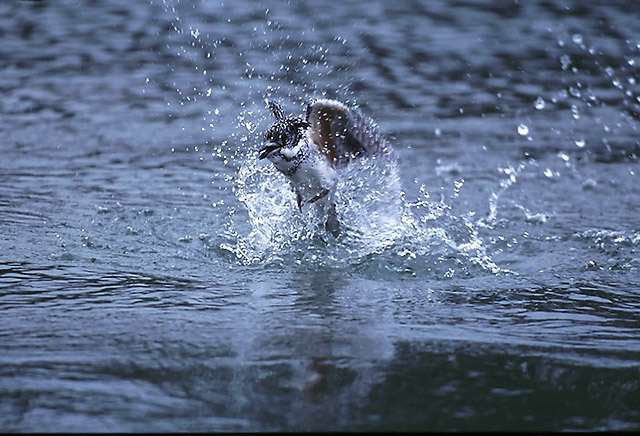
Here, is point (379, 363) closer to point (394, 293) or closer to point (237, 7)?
point (394, 293)

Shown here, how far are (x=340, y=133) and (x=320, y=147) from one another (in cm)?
17

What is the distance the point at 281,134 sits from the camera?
5566mm

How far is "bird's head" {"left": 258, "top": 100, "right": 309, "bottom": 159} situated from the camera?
5485 millimetres

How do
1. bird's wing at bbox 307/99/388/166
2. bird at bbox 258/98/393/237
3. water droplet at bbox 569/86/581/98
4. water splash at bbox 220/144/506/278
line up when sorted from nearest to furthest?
water splash at bbox 220/144/506/278 → bird at bbox 258/98/393/237 → bird's wing at bbox 307/99/388/166 → water droplet at bbox 569/86/581/98

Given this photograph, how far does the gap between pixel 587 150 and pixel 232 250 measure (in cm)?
360

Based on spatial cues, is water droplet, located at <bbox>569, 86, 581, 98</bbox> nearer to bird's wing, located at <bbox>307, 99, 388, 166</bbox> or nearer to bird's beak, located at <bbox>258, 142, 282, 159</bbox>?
bird's wing, located at <bbox>307, 99, 388, 166</bbox>

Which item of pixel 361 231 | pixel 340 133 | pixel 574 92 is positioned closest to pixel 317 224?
pixel 361 231

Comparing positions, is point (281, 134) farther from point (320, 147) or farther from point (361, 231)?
point (361, 231)

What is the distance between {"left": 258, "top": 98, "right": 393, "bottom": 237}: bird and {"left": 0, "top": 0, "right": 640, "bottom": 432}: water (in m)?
0.12

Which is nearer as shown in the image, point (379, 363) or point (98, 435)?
point (98, 435)

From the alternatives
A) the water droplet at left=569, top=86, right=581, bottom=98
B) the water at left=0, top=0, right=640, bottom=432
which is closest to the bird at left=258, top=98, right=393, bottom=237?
the water at left=0, top=0, right=640, bottom=432

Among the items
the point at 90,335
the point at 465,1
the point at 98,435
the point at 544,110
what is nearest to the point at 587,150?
the point at 544,110

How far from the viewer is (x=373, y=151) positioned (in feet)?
20.1

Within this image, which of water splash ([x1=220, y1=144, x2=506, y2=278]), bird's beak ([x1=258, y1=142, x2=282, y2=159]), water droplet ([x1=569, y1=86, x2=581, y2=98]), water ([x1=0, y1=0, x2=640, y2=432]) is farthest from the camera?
water droplet ([x1=569, y1=86, x2=581, y2=98])
